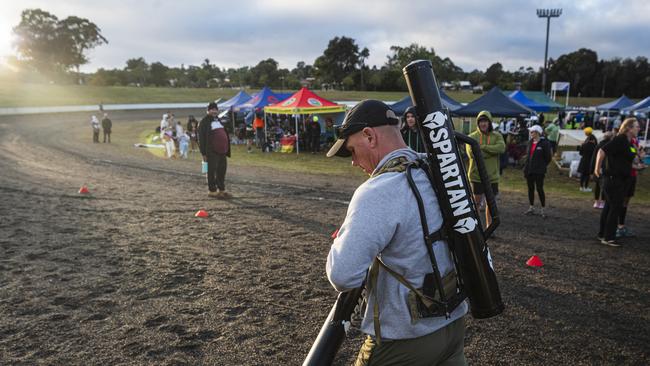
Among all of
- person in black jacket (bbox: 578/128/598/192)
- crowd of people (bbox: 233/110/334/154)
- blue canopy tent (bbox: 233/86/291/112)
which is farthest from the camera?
blue canopy tent (bbox: 233/86/291/112)

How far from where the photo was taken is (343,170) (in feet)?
48.8

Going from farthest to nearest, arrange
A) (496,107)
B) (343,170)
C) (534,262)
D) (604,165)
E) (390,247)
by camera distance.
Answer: (496,107) < (343,170) < (604,165) < (534,262) < (390,247)

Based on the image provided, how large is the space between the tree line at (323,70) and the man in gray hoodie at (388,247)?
71.8m

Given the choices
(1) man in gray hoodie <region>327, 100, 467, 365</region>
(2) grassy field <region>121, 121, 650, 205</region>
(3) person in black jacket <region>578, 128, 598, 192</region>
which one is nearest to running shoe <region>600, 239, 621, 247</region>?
(2) grassy field <region>121, 121, 650, 205</region>

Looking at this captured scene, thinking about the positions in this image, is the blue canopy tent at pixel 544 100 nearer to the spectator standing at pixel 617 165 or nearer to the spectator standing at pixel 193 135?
the spectator standing at pixel 193 135

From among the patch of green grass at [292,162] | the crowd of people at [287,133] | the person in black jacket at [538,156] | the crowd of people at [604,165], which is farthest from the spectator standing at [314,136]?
the person in black jacket at [538,156]

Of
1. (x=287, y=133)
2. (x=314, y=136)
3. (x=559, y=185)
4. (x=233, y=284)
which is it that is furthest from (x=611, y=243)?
(x=287, y=133)

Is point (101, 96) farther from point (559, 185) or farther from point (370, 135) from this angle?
point (370, 135)

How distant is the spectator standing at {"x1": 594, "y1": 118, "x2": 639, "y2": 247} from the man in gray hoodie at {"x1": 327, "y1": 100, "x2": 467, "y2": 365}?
5.76 metres

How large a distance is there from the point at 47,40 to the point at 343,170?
10431 cm

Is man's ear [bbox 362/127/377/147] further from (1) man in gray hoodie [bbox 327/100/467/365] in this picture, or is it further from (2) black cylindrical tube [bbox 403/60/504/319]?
(2) black cylindrical tube [bbox 403/60/504/319]

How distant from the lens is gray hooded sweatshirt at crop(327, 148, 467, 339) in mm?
1599

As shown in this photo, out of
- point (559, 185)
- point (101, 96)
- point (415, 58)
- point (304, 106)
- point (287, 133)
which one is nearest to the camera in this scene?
point (559, 185)

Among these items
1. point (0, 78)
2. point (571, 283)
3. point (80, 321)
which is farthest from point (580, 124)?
point (0, 78)
